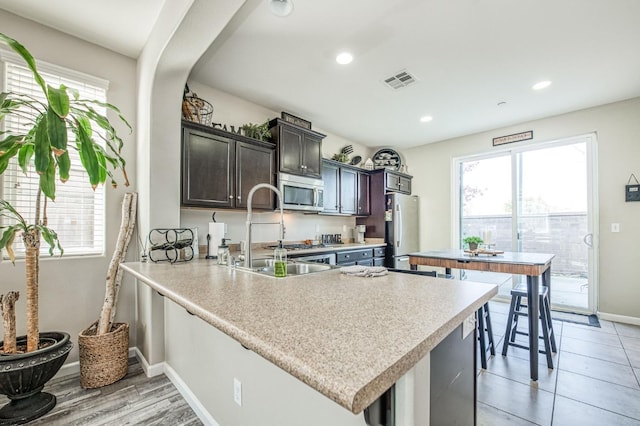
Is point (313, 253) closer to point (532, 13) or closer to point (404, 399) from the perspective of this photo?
point (404, 399)

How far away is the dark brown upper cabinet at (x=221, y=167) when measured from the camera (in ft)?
8.57

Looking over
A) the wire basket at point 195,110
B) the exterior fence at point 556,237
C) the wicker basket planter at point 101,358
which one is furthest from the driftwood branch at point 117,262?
the exterior fence at point 556,237

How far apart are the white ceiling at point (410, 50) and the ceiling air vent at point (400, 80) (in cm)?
8

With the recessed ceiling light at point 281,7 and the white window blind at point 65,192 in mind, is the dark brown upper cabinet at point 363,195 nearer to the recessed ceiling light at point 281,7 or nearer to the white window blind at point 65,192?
the recessed ceiling light at point 281,7

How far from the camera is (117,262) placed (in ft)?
7.59

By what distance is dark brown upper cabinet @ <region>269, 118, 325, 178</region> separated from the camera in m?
3.37

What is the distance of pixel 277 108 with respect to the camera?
145 inches

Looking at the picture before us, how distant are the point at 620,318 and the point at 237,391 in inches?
184

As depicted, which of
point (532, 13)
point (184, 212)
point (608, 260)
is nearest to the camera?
point (532, 13)

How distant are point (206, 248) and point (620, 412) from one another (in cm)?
352

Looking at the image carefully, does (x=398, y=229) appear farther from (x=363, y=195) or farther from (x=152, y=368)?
(x=152, y=368)

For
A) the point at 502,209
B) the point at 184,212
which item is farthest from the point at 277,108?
the point at 502,209

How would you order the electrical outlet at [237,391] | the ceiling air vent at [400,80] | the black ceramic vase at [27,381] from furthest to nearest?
the ceiling air vent at [400,80]
the black ceramic vase at [27,381]
the electrical outlet at [237,391]

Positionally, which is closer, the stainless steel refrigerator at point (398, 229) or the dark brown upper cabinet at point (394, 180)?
the stainless steel refrigerator at point (398, 229)
